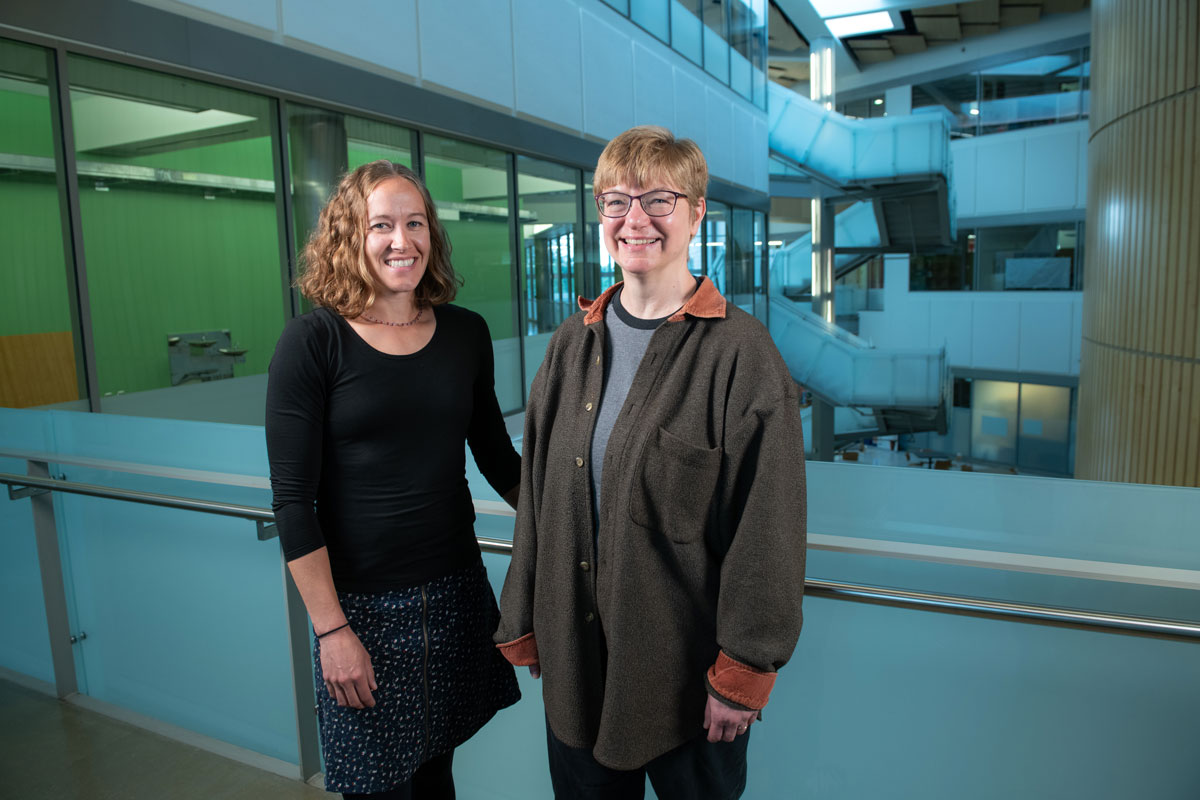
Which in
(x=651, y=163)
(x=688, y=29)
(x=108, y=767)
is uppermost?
(x=688, y=29)

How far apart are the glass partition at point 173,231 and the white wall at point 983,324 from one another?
20492 mm

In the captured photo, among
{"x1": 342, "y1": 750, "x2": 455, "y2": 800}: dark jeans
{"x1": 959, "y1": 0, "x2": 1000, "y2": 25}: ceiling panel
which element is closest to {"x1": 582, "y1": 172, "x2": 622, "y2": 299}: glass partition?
{"x1": 342, "y1": 750, "x2": 455, "y2": 800}: dark jeans

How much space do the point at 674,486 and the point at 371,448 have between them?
710 mm

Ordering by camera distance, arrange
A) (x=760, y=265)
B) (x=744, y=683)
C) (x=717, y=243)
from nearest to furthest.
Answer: (x=744, y=683), (x=717, y=243), (x=760, y=265)

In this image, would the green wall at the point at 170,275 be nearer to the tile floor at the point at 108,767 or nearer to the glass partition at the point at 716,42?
the tile floor at the point at 108,767

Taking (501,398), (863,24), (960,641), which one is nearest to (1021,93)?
(863,24)

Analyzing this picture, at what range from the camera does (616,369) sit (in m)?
1.76

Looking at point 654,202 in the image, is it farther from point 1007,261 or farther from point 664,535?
point 1007,261

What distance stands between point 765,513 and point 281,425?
1.00 meters

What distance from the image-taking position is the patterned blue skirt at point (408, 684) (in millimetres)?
1965

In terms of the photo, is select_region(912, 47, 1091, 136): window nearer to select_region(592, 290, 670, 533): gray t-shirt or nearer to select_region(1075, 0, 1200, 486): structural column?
select_region(1075, 0, 1200, 486): structural column

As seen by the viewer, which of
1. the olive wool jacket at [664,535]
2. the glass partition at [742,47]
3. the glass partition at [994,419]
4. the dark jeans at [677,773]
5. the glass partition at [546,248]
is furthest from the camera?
the glass partition at [994,419]

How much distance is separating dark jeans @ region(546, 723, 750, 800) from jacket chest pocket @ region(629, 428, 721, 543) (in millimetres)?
475

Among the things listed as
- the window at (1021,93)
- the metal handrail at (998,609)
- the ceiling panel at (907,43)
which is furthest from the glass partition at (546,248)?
the ceiling panel at (907,43)
